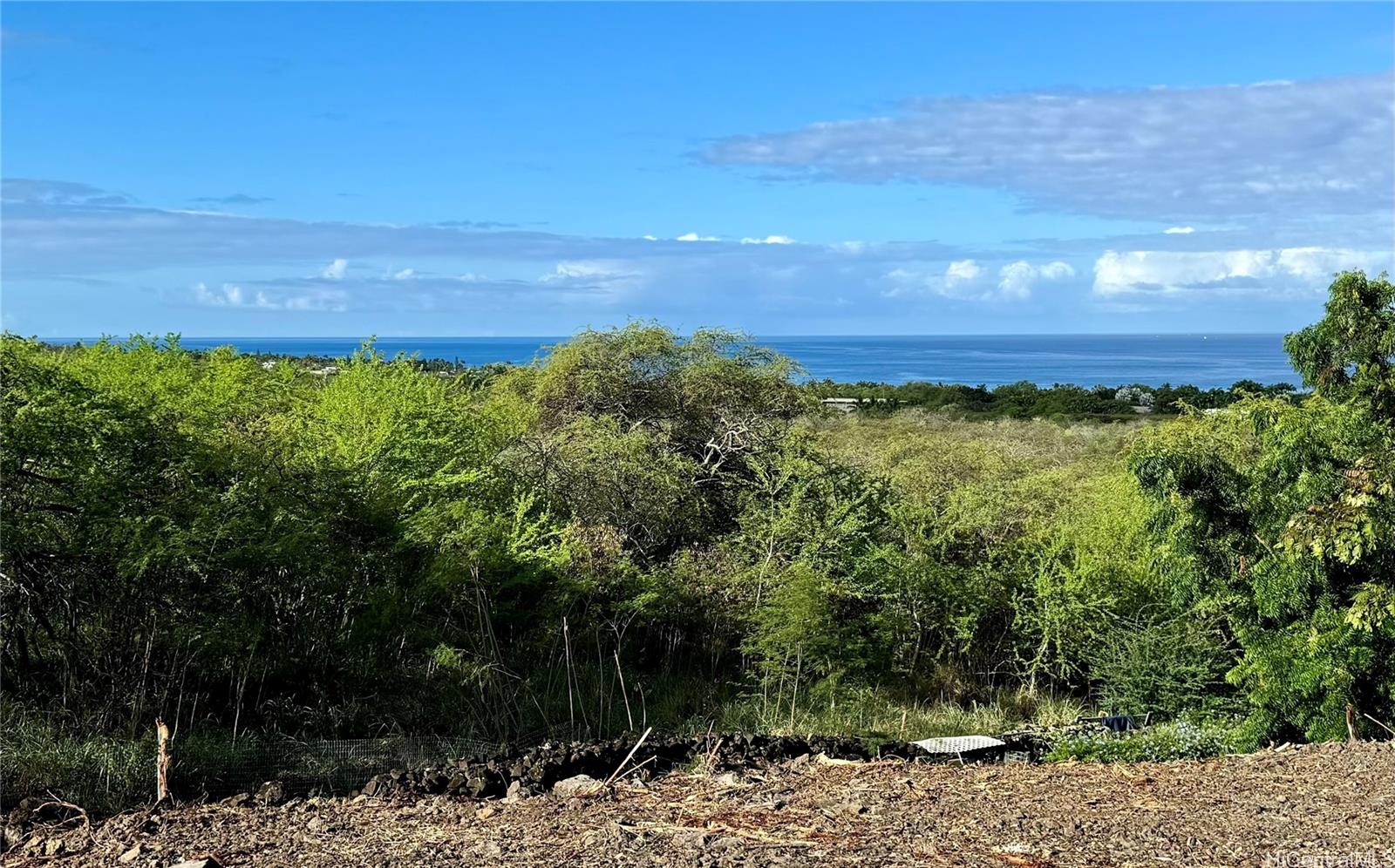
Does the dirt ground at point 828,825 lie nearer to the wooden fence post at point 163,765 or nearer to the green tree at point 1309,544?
the wooden fence post at point 163,765

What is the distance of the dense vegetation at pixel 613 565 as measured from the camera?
7602 millimetres

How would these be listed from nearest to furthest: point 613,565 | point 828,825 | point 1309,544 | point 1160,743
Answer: point 828,825 → point 1309,544 → point 1160,743 → point 613,565

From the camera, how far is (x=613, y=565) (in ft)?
36.2

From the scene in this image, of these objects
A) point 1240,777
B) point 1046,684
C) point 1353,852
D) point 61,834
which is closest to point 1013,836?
point 1353,852

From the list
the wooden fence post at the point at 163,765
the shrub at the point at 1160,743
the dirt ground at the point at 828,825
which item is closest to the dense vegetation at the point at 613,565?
the shrub at the point at 1160,743

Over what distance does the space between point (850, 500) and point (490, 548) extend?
3.94 m

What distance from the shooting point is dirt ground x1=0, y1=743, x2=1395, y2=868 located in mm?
4641

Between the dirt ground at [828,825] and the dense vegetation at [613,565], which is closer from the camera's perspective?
the dirt ground at [828,825]

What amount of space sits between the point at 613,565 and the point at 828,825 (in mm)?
6186

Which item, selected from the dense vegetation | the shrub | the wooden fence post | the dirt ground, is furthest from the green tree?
the wooden fence post

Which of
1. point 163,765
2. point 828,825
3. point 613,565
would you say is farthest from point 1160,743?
point 163,765

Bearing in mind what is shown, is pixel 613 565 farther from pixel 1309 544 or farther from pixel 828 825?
pixel 828 825

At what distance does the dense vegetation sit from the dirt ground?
7.22 feet

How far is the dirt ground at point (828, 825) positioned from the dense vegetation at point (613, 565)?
7.22ft
